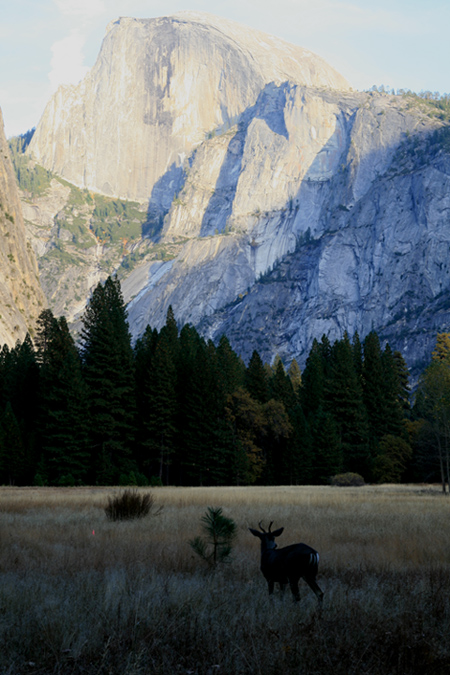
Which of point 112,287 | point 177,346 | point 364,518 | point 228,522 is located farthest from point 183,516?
point 177,346

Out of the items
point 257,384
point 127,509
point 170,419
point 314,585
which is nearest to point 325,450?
point 257,384

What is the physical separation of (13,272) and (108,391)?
77020mm

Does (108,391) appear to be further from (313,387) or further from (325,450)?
(313,387)

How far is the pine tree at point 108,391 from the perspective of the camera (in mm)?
51188

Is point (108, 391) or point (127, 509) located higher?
point (108, 391)

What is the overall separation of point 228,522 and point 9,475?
4671cm

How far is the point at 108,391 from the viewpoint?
5312 centimetres

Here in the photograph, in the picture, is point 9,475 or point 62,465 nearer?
point 62,465

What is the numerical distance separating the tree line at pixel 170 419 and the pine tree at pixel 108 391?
0.12m

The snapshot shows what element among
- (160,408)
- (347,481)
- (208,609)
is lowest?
(208,609)

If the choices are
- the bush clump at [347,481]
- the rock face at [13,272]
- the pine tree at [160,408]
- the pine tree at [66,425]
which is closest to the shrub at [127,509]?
the pine tree at [66,425]

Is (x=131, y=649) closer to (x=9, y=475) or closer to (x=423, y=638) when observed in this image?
(x=423, y=638)

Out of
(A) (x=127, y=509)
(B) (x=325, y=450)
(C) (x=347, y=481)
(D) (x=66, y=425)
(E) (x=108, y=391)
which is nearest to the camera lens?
(A) (x=127, y=509)

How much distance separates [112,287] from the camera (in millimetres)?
62031
